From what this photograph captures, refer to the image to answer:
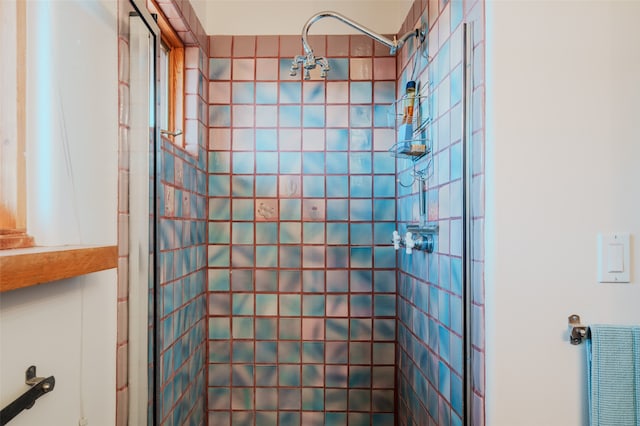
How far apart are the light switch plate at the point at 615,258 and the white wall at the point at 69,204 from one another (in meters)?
1.20

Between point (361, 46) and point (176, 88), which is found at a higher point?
point (361, 46)

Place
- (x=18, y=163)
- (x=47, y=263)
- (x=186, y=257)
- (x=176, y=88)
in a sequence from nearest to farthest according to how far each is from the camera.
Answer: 1. (x=47, y=263)
2. (x=18, y=163)
3. (x=186, y=257)
4. (x=176, y=88)

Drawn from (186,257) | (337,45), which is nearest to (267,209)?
(186,257)

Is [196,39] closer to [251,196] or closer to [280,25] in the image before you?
[280,25]

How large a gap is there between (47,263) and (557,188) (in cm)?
109

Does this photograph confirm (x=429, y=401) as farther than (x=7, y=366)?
Yes

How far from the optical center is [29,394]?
0.79m

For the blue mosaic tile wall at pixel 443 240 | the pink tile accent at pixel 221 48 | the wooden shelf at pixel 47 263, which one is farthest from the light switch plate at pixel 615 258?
the pink tile accent at pixel 221 48

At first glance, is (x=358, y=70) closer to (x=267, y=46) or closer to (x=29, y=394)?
(x=267, y=46)

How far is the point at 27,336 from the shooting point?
823mm

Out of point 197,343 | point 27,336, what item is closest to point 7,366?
point 27,336

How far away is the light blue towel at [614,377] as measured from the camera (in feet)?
3.25

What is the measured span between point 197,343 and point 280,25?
5.30 ft

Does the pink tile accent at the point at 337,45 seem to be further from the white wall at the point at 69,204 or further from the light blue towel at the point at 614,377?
the light blue towel at the point at 614,377
